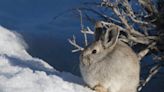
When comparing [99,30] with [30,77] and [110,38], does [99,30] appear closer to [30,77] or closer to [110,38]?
[110,38]

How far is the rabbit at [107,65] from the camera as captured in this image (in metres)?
4.02

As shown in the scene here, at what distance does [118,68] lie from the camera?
13.3 feet

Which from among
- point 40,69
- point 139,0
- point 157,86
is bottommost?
point 157,86

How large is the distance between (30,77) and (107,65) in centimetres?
51

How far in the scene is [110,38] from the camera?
4.05 meters

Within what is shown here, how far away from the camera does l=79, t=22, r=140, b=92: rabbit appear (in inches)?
158

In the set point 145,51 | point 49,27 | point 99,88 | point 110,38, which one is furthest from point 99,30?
point 49,27

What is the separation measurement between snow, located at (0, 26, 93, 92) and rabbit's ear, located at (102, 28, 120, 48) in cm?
33

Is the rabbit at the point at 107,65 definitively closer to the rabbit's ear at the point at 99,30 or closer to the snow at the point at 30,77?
the rabbit's ear at the point at 99,30

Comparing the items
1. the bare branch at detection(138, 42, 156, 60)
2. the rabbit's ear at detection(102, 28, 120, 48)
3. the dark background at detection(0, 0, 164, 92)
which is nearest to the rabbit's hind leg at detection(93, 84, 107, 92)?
the rabbit's ear at detection(102, 28, 120, 48)

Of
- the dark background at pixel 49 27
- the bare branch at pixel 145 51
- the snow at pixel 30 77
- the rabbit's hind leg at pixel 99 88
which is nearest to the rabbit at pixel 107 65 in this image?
the rabbit's hind leg at pixel 99 88

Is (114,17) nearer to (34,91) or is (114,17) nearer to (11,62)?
(11,62)

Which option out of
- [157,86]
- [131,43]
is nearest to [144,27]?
[131,43]

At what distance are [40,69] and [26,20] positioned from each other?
94.8 inches
